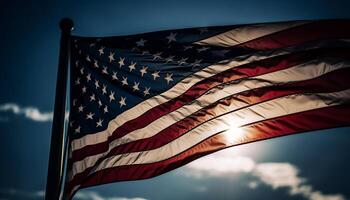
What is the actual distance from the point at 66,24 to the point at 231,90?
A: 2.94 m

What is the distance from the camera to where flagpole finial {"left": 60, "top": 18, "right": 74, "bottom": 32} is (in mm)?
6168

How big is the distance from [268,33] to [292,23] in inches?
16.5

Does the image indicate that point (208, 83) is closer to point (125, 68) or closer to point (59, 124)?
point (125, 68)

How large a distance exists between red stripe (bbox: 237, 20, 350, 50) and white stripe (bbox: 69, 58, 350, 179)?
0.39m

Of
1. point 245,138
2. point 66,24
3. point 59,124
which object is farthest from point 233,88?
point 66,24

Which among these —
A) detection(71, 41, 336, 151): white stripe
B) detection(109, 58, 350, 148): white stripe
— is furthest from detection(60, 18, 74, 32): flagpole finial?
detection(109, 58, 350, 148): white stripe

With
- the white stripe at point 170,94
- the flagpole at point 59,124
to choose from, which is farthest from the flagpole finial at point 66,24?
the white stripe at point 170,94

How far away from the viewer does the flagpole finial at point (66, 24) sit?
6.17 m

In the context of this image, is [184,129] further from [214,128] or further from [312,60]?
[312,60]

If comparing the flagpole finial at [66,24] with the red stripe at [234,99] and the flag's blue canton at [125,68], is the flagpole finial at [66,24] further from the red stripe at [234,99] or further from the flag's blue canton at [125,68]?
the red stripe at [234,99]

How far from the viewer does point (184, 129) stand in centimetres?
595

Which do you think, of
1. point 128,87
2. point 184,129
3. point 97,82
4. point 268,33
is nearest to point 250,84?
point 268,33

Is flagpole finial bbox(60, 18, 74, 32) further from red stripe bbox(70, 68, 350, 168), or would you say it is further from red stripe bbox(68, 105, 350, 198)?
red stripe bbox(68, 105, 350, 198)

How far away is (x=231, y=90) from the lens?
233 inches
